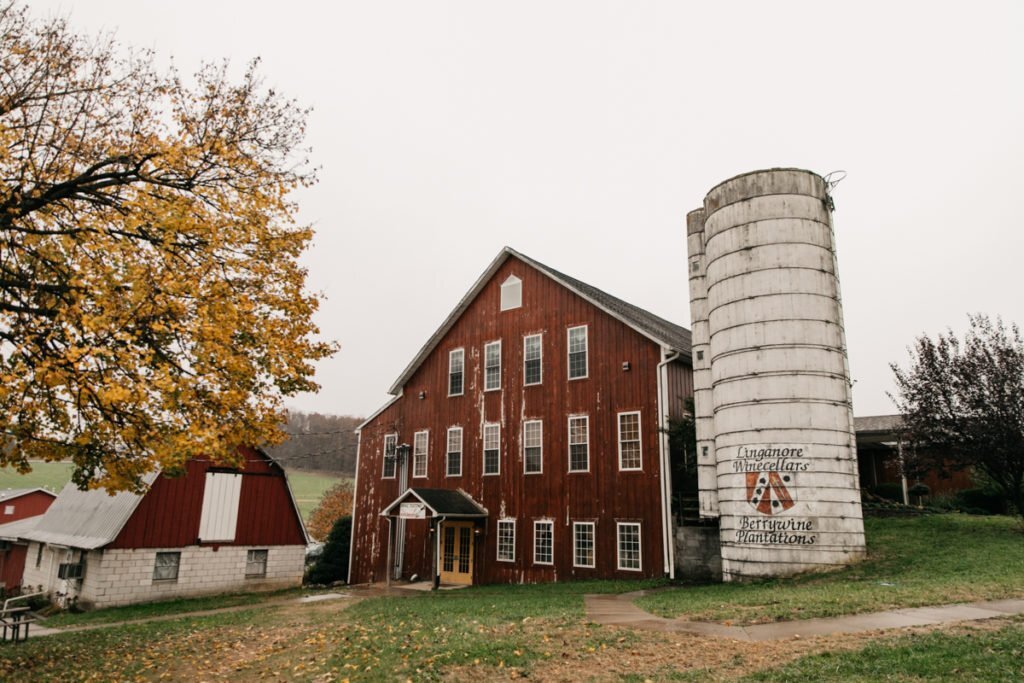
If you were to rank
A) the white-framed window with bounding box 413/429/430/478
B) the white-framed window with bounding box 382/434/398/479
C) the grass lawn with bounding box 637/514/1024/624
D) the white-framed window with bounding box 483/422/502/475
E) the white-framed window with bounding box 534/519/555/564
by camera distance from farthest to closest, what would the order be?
the white-framed window with bounding box 382/434/398/479 < the white-framed window with bounding box 413/429/430/478 < the white-framed window with bounding box 483/422/502/475 < the white-framed window with bounding box 534/519/555/564 < the grass lawn with bounding box 637/514/1024/624

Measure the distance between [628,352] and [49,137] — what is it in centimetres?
1647

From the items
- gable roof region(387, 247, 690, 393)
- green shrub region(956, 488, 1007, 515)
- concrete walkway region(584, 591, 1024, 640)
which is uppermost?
gable roof region(387, 247, 690, 393)

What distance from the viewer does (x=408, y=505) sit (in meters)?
23.5

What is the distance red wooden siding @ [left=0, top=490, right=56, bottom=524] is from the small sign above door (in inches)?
1343

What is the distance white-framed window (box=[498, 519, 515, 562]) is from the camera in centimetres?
2369

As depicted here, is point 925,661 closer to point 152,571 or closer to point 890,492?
point 890,492

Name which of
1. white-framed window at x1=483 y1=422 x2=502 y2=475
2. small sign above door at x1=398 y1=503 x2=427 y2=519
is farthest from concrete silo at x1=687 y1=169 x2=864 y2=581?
small sign above door at x1=398 y1=503 x2=427 y2=519

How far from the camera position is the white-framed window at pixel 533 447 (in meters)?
23.9

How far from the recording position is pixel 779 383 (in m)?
16.8

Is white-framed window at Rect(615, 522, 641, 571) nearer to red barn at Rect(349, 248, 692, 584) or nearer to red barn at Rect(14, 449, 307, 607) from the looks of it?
red barn at Rect(349, 248, 692, 584)

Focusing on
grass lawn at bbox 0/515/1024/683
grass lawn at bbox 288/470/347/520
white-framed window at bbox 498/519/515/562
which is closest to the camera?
grass lawn at bbox 0/515/1024/683

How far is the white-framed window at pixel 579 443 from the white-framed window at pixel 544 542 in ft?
6.78

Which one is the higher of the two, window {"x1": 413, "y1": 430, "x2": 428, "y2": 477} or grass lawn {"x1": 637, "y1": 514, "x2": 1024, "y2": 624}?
window {"x1": 413, "y1": 430, "x2": 428, "y2": 477}

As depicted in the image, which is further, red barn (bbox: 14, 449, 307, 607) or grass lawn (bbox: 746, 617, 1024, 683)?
red barn (bbox: 14, 449, 307, 607)
